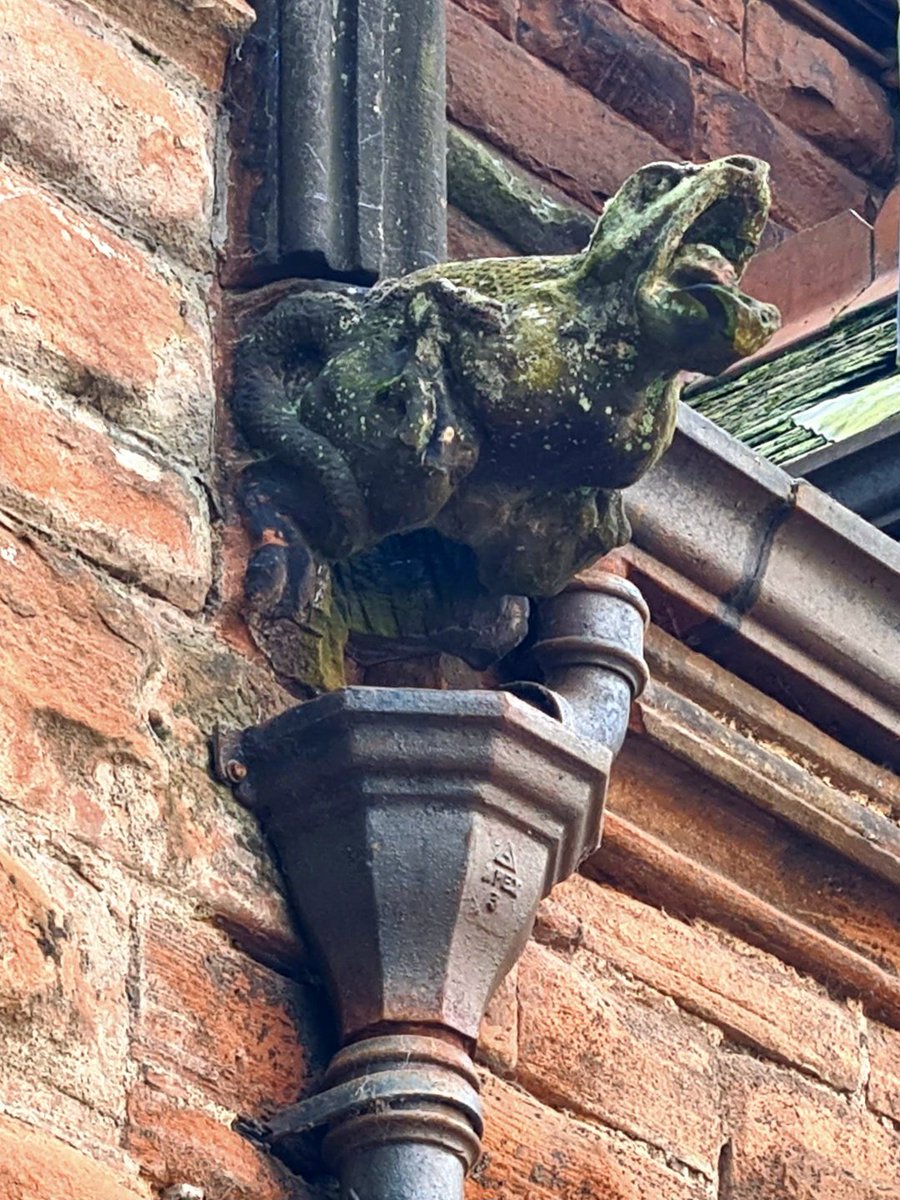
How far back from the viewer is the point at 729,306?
3664 millimetres

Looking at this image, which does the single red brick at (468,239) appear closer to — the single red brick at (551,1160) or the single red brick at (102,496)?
the single red brick at (102,496)

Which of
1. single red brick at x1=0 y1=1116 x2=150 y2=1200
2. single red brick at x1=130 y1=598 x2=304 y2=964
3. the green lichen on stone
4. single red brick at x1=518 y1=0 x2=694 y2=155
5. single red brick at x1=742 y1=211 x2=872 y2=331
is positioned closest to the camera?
single red brick at x1=0 y1=1116 x2=150 y2=1200

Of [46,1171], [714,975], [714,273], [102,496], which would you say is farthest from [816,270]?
[46,1171]

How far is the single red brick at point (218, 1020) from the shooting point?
3430 millimetres

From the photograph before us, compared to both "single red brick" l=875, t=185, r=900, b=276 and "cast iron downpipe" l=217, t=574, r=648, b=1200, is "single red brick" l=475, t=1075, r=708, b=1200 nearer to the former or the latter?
"cast iron downpipe" l=217, t=574, r=648, b=1200

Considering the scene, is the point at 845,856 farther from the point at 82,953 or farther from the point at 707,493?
the point at 82,953

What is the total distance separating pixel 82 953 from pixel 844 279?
125 inches

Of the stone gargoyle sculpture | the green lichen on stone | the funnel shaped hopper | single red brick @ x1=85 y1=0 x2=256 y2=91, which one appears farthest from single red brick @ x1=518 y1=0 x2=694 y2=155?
the funnel shaped hopper

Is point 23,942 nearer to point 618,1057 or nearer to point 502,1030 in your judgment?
point 502,1030

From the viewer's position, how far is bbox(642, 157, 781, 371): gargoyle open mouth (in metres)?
3.67

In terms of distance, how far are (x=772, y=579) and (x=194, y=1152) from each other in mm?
1381

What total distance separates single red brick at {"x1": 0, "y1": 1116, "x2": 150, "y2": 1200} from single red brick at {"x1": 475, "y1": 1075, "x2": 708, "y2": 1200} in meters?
0.57

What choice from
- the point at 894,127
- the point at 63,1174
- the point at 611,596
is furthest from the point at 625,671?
the point at 894,127

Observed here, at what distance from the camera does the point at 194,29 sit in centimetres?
411
